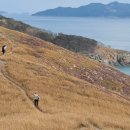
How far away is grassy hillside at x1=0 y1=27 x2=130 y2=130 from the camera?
36.4 m

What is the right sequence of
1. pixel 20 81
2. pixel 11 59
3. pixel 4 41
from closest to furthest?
pixel 20 81
pixel 11 59
pixel 4 41

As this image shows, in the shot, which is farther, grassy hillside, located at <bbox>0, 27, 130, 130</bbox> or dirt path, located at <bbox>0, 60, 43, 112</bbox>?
dirt path, located at <bbox>0, 60, 43, 112</bbox>

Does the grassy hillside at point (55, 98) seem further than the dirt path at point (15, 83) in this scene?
No

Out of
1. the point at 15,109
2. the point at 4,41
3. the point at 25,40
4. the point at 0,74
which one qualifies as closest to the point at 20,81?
the point at 0,74

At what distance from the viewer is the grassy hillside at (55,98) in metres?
36.4

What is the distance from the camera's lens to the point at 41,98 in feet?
155

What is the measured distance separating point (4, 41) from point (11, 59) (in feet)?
62.9

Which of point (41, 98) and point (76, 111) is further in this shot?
point (41, 98)

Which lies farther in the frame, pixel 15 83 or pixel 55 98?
pixel 15 83

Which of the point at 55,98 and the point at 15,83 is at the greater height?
the point at 15,83

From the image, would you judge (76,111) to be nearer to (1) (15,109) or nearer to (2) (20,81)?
(1) (15,109)

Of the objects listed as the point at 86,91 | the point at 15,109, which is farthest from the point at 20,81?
the point at 15,109

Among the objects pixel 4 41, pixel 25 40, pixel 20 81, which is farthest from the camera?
pixel 25 40

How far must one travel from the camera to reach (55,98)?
48.3 m
